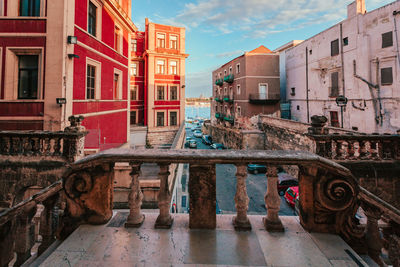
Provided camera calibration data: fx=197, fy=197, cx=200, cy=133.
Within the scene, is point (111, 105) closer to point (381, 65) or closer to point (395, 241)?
point (395, 241)

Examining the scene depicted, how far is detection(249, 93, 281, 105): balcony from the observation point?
1127 inches

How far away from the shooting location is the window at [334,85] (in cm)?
1978

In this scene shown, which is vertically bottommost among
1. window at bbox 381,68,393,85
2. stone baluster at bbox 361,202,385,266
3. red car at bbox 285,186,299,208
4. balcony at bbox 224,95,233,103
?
red car at bbox 285,186,299,208

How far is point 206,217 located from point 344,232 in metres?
1.54

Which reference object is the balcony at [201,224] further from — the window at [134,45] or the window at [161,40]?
the window at [134,45]

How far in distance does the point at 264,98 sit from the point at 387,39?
579 inches

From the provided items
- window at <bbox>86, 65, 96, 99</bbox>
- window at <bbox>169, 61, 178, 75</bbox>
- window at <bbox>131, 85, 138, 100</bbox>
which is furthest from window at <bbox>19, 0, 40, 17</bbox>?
window at <bbox>169, 61, 178, 75</bbox>

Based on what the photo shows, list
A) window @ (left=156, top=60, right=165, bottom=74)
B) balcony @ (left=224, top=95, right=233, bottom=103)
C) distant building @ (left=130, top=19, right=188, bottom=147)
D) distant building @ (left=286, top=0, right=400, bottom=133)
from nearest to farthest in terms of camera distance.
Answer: distant building @ (left=286, top=0, right=400, bottom=133), distant building @ (left=130, top=19, right=188, bottom=147), window @ (left=156, top=60, right=165, bottom=74), balcony @ (left=224, top=95, right=233, bottom=103)

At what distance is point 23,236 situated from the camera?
78.5 inches

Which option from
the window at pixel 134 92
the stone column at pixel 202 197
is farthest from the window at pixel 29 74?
the window at pixel 134 92

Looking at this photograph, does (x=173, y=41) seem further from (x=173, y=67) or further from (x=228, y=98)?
(x=228, y=98)

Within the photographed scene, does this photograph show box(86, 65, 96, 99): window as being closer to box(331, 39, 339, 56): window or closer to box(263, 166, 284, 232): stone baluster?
box(263, 166, 284, 232): stone baluster

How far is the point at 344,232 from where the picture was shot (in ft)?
7.20

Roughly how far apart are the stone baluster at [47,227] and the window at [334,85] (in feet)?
78.5
